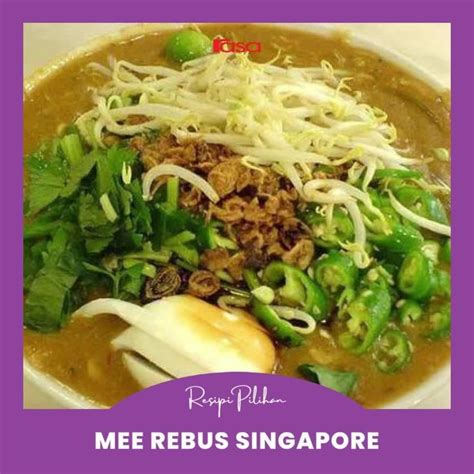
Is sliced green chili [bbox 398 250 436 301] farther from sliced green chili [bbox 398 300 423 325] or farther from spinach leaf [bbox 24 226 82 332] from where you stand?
spinach leaf [bbox 24 226 82 332]

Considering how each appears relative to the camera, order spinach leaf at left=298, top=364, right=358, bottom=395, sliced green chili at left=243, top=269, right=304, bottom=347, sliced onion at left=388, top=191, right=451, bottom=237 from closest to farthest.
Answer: spinach leaf at left=298, top=364, right=358, bottom=395, sliced green chili at left=243, top=269, right=304, bottom=347, sliced onion at left=388, top=191, right=451, bottom=237

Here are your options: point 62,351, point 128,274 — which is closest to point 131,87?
point 128,274

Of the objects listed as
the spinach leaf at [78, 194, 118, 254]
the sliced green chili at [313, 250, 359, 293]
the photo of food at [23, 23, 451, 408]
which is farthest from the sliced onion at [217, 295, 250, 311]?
the spinach leaf at [78, 194, 118, 254]

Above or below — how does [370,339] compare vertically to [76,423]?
above

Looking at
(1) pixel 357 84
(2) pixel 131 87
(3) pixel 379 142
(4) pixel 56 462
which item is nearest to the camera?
(4) pixel 56 462

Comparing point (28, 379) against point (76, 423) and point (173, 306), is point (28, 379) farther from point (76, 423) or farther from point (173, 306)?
point (173, 306)

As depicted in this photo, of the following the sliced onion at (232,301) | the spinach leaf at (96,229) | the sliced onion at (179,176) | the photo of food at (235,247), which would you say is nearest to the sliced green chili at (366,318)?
the photo of food at (235,247)

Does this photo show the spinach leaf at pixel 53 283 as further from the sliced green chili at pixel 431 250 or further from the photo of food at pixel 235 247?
the sliced green chili at pixel 431 250

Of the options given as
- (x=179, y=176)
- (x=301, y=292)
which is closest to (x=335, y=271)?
(x=301, y=292)
